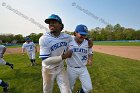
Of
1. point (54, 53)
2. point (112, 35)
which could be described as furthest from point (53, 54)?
point (112, 35)

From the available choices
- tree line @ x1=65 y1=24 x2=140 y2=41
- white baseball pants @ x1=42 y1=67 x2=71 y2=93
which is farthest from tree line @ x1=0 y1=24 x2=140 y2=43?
white baseball pants @ x1=42 y1=67 x2=71 y2=93

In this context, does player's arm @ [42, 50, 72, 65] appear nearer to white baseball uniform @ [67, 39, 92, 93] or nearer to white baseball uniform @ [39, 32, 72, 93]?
white baseball uniform @ [39, 32, 72, 93]

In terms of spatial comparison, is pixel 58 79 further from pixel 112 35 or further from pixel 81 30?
pixel 112 35

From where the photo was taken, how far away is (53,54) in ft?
17.8

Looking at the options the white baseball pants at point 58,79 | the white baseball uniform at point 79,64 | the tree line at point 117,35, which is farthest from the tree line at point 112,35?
the white baseball pants at point 58,79

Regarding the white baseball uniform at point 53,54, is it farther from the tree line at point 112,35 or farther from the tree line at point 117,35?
the tree line at point 117,35

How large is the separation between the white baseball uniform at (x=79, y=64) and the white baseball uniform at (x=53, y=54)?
0.50 m

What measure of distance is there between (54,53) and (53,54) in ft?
0.11

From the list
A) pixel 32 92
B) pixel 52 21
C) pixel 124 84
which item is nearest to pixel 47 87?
pixel 52 21

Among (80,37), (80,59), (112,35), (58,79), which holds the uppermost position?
(80,37)

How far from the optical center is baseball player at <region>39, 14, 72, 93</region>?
5.30 m

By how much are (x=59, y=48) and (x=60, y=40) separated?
0.18 meters

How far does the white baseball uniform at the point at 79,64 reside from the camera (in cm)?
602

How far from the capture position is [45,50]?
5.29 m
